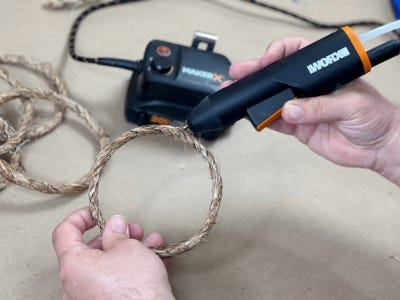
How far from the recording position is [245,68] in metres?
0.61

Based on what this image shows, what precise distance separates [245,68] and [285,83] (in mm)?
112

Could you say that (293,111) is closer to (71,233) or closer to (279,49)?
(279,49)

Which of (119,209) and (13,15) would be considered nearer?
(119,209)

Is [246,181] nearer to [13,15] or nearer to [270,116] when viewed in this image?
[270,116]

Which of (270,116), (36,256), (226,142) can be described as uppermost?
(270,116)

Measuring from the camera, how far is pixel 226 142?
75 centimetres

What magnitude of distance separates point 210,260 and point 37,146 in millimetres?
299

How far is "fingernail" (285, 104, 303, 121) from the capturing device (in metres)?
0.51

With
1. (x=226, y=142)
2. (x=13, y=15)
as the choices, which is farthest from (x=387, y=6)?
(x=13, y=15)

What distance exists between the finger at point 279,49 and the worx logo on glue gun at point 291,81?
3.1 inches

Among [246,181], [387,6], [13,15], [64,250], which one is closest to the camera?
[64,250]

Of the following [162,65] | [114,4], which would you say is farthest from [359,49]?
[114,4]

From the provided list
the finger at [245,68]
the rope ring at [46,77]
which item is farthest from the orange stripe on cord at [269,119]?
the rope ring at [46,77]

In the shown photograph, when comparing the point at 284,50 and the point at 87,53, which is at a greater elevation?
the point at 284,50
